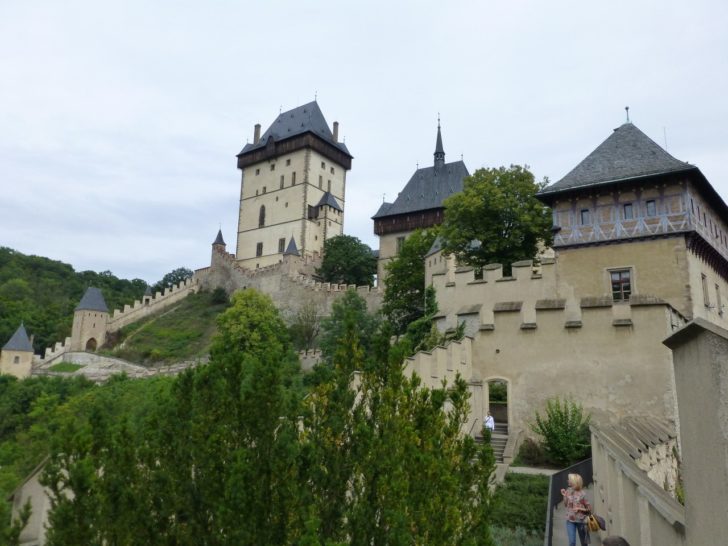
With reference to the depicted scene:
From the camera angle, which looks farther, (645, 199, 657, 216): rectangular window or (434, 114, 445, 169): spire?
(434, 114, 445, 169): spire

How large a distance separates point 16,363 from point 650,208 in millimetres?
44198

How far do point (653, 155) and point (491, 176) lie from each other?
27.0 feet

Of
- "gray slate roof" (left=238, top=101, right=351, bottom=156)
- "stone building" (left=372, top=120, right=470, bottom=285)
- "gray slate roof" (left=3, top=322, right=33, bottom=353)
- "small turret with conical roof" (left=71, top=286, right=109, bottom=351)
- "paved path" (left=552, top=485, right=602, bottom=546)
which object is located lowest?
"paved path" (left=552, top=485, right=602, bottom=546)

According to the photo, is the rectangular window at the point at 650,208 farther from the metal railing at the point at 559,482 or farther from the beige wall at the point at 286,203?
the beige wall at the point at 286,203

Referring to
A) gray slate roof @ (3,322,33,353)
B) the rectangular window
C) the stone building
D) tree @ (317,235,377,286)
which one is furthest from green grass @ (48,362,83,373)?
the rectangular window

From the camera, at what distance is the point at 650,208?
20781 millimetres

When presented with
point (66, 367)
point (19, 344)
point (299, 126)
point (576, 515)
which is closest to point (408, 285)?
point (576, 515)

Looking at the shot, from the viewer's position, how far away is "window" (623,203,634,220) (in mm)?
21078

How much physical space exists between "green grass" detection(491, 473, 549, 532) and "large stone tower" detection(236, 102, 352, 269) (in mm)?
46603

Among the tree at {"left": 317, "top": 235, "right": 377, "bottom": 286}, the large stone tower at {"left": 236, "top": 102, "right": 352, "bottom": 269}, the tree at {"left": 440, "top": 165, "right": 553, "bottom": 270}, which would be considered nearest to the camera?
the tree at {"left": 440, "top": 165, "right": 553, "bottom": 270}

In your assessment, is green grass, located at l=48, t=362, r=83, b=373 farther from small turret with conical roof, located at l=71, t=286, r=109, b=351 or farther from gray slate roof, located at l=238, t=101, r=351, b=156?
gray slate roof, located at l=238, t=101, r=351, b=156

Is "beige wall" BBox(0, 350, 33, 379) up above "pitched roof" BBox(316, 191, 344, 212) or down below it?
below

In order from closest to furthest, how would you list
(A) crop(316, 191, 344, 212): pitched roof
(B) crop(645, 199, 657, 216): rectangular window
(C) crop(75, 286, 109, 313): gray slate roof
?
(B) crop(645, 199, 657, 216): rectangular window
(C) crop(75, 286, 109, 313): gray slate roof
(A) crop(316, 191, 344, 212): pitched roof

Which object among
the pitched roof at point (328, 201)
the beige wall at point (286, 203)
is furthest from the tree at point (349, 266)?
the pitched roof at point (328, 201)
